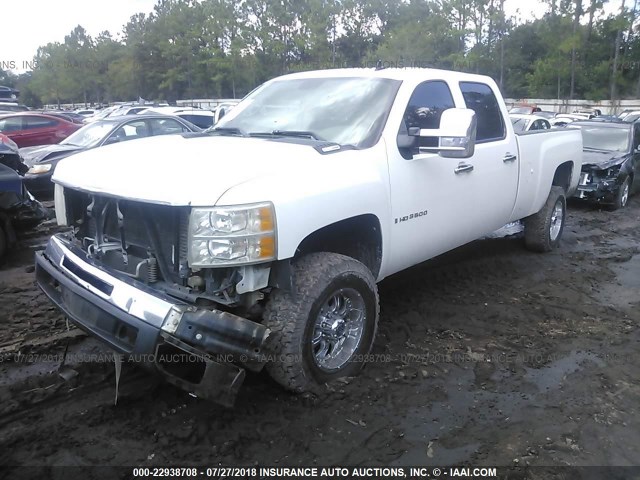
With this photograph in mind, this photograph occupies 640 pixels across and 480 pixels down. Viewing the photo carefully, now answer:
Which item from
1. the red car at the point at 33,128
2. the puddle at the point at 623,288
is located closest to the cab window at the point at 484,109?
the puddle at the point at 623,288

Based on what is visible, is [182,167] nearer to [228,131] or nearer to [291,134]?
[291,134]

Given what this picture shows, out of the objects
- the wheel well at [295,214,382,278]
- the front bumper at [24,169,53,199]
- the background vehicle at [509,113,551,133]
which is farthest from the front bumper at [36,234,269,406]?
the background vehicle at [509,113,551,133]

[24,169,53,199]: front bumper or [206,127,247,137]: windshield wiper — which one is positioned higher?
[206,127,247,137]: windshield wiper

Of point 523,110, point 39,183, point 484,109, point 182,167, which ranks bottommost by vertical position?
point 39,183

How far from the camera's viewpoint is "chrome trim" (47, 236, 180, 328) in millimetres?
2832

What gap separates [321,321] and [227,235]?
36.7 inches

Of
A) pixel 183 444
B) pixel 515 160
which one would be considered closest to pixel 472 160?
pixel 515 160

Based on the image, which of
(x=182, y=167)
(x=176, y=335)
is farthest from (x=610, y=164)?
(x=176, y=335)

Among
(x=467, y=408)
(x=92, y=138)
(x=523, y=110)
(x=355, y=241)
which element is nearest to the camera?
(x=467, y=408)

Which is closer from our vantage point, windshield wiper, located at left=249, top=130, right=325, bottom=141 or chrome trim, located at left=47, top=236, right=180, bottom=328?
chrome trim, located at left=47, top=236, right=180, bottom=328

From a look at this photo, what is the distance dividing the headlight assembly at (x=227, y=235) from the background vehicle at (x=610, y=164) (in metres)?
8.75

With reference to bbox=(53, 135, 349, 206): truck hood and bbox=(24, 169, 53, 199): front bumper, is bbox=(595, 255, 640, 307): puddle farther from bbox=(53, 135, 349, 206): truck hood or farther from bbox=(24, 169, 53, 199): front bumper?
bbox=(24, 169, 53, 199): front bumper

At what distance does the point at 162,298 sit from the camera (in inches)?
114

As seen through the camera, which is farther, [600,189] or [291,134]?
[600,189]
